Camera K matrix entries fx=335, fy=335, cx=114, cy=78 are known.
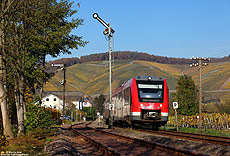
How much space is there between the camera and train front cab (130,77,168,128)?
867 inches

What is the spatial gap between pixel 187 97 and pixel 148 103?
50045mm

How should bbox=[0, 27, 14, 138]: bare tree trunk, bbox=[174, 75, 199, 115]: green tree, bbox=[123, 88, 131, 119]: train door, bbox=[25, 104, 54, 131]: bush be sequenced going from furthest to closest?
→ bbox=[174, 75, 199, 115]: green tree
bbox=[25, 104, 54, 131]: bush
bbox=[123, 88, 131, 119]: train door
bbox=[0, 27, 14, 138]: bare tree trunk

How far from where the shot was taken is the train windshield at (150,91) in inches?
874

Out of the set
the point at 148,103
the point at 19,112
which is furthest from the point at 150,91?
the point at 19,112

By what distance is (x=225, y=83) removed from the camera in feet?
499

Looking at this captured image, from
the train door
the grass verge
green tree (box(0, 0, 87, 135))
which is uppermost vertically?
green tree (box(0, 0, 87, 135))

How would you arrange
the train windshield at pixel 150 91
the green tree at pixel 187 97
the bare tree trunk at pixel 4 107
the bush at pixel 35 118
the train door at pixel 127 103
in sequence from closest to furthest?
1. the bare tree trunk at pixel 4 107
2. the train windshield at pixel 150 91
3. the train door at pixel 127 103
4. the bush at pixel 35 118
5. the green tree at pixel 187 97

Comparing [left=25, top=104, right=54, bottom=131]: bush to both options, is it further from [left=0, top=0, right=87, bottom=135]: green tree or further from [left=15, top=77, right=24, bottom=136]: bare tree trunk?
[left=15, top=77, right=24, bottom=136]: bare tree trunk

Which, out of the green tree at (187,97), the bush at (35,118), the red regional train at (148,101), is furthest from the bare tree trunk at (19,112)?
the green tree at (187,97)

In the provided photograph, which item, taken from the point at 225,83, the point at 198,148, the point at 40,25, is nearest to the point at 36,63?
the point at 40,25

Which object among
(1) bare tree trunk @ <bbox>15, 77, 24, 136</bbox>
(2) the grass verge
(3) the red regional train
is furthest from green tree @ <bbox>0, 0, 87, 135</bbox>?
(3) the red regional train

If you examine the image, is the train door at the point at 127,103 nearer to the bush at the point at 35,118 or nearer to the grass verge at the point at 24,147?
the bush at the point at 35,118

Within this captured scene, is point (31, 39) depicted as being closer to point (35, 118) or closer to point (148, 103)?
point (35, 118)

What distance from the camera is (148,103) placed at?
870 inches
